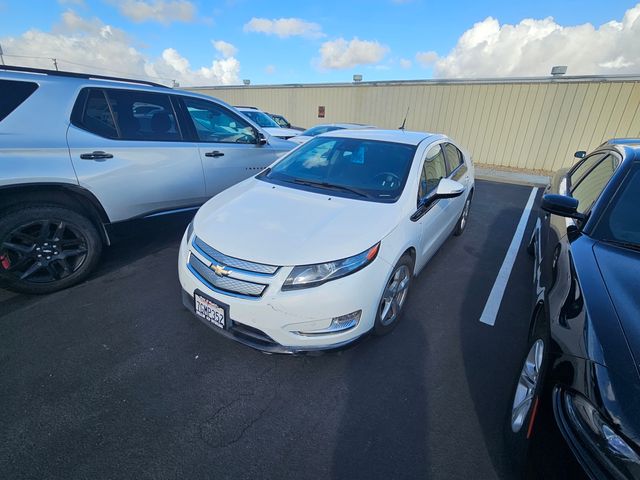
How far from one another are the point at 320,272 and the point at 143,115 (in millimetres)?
2918

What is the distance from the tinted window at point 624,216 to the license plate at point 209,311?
8.25 feet

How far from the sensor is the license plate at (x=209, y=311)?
2.06 metres

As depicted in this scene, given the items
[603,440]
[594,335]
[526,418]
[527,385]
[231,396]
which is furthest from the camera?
[231,396]

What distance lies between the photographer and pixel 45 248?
2.85 metres

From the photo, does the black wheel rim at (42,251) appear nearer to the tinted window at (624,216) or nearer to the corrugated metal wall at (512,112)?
the tinted window at (624,216)

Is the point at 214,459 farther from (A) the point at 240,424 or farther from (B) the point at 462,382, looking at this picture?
(B) the point at 462,382

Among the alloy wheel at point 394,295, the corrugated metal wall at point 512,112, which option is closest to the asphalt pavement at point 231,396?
the alloy wheel at point 394,295

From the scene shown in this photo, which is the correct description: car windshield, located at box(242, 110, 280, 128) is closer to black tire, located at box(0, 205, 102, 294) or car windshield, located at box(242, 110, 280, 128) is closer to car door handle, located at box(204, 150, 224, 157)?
car door handle, located at box(204, 150, 224, 157)

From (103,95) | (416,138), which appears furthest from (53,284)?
(416,138)

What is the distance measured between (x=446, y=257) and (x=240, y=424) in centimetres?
331

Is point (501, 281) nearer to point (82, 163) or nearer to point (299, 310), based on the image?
point (299, 310)

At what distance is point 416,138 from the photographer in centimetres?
336

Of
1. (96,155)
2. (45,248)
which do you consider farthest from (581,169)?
(45,248)

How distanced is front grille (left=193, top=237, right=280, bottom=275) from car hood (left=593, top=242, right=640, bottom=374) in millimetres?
1730
